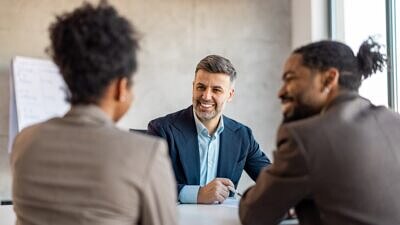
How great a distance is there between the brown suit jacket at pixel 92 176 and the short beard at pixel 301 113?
45 centimetres

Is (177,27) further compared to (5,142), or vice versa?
(177,27)

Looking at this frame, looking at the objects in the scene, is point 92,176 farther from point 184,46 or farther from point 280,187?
point 184,46

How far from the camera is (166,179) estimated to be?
123cm

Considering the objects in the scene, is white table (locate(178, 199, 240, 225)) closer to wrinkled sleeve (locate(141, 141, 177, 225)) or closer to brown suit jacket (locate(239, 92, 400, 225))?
brown suit jacket (locate(239, 92, 400, 225))

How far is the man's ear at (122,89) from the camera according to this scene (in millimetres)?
1267

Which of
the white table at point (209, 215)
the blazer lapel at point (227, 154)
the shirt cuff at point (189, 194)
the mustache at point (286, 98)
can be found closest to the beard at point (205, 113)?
the blazer lapel at point (227, 154)

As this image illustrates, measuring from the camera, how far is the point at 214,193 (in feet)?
7.57

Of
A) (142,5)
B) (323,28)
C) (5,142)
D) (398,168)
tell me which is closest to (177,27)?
(142,5)

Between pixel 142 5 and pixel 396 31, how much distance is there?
151 centimetres

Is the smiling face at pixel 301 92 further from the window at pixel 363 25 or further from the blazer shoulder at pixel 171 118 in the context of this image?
the window at pixel 363 25

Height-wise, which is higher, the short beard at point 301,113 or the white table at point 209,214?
the short beard at point 301,113

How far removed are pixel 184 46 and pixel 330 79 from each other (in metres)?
2.15

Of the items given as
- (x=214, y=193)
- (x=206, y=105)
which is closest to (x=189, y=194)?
(x=214, y=193)

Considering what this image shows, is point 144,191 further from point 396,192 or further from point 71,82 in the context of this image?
point 396,192
